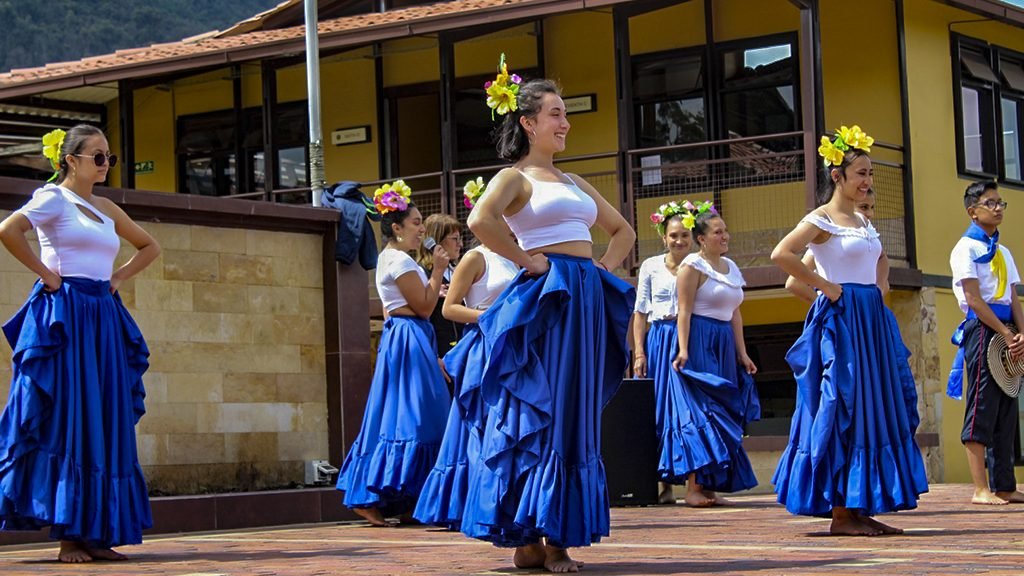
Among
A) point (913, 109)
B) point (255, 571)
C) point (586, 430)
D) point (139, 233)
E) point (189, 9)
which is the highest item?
point (189, 9)

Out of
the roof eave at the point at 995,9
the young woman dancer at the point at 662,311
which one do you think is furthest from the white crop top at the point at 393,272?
the roof eave at the point at 995,9

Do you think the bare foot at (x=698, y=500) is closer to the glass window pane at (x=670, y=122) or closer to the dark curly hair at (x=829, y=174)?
the dark curly hair at (x=829, y=174)

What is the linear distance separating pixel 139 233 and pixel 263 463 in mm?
4365

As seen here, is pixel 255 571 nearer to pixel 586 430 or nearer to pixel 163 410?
pixel 586 430

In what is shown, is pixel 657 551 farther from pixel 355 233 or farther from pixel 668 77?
pixel 668 77

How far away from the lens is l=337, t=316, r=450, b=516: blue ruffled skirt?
35.7 feet

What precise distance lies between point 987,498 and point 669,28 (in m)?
12.5

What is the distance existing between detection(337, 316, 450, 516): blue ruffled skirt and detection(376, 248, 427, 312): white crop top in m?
0.13

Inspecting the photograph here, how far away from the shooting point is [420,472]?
10859 mm

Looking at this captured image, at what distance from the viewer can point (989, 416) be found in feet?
37.5

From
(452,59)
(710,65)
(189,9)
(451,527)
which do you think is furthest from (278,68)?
(189,9)

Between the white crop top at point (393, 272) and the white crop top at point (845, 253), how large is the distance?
117 inches

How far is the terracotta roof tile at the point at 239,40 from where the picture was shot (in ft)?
74.1

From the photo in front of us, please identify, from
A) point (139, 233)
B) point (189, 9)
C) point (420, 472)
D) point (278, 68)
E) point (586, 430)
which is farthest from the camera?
point (189, 9)
